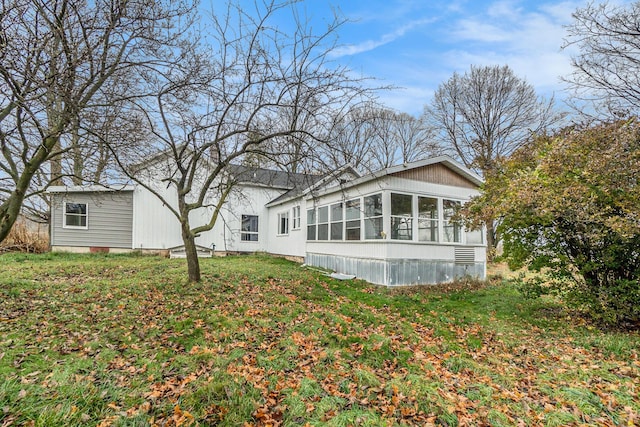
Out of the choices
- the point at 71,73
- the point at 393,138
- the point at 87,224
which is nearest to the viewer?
the point at 71,73

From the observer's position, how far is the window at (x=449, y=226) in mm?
10102

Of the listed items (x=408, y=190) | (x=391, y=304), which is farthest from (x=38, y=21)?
(x=408, y=190)

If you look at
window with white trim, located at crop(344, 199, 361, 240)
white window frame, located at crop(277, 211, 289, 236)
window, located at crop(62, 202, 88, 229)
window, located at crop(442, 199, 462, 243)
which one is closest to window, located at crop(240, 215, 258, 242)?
white window frame, located at crop(277, 211, 289, 236)

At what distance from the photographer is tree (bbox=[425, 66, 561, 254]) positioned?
18125 millimetres

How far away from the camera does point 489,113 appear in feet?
62.4

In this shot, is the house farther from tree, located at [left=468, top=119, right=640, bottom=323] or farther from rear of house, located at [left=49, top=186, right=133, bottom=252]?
tree, located at [left=468, top=119, right=640, bottom=323]

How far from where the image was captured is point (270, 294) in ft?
23.6

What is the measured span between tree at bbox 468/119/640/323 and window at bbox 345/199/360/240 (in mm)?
4188

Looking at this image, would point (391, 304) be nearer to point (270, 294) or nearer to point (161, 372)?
point (270, 294)

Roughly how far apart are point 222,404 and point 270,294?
4.05m

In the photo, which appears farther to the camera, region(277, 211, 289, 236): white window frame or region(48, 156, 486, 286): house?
region(277, 211, 289, 236): white window frame

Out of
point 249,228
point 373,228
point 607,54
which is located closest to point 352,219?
point 373,228

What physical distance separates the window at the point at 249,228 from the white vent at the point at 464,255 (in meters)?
10.4

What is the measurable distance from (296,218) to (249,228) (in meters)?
3.57
